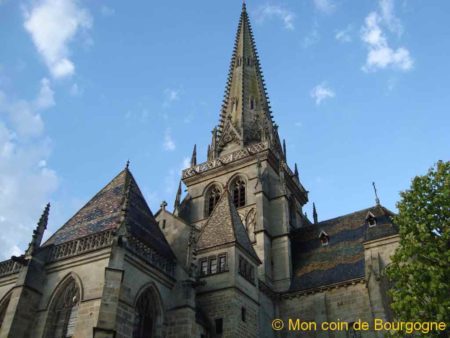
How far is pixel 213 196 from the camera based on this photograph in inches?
1267

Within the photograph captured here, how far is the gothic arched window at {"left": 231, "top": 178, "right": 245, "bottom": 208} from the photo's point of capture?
30.5 m

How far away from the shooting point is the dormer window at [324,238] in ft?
87.5

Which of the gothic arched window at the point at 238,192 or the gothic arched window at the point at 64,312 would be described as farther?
the gothic arched window at the point at 238,192

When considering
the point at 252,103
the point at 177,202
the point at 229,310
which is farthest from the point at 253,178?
the point at 229,310

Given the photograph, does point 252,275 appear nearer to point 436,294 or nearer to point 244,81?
point 436,294

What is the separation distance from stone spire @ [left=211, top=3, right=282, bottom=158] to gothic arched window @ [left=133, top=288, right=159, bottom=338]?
18113 millimetres

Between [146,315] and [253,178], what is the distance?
15989mm

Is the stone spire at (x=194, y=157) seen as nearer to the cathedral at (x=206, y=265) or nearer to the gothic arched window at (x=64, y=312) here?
the cathedral at (x=206, y=265)

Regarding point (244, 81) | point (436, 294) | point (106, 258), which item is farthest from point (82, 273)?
point (244, 81)

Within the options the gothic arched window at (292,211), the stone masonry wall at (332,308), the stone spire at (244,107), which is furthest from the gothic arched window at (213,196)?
the stone masonry wall at (332,308)

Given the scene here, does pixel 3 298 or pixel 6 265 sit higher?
pixel 6 265

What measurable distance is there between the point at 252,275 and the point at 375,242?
5834 mm

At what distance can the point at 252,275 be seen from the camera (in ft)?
69.4

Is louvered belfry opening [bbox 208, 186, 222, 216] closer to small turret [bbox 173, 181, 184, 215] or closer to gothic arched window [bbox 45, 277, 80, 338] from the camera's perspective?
small turret [bbox 173, 181, 184, 215]
